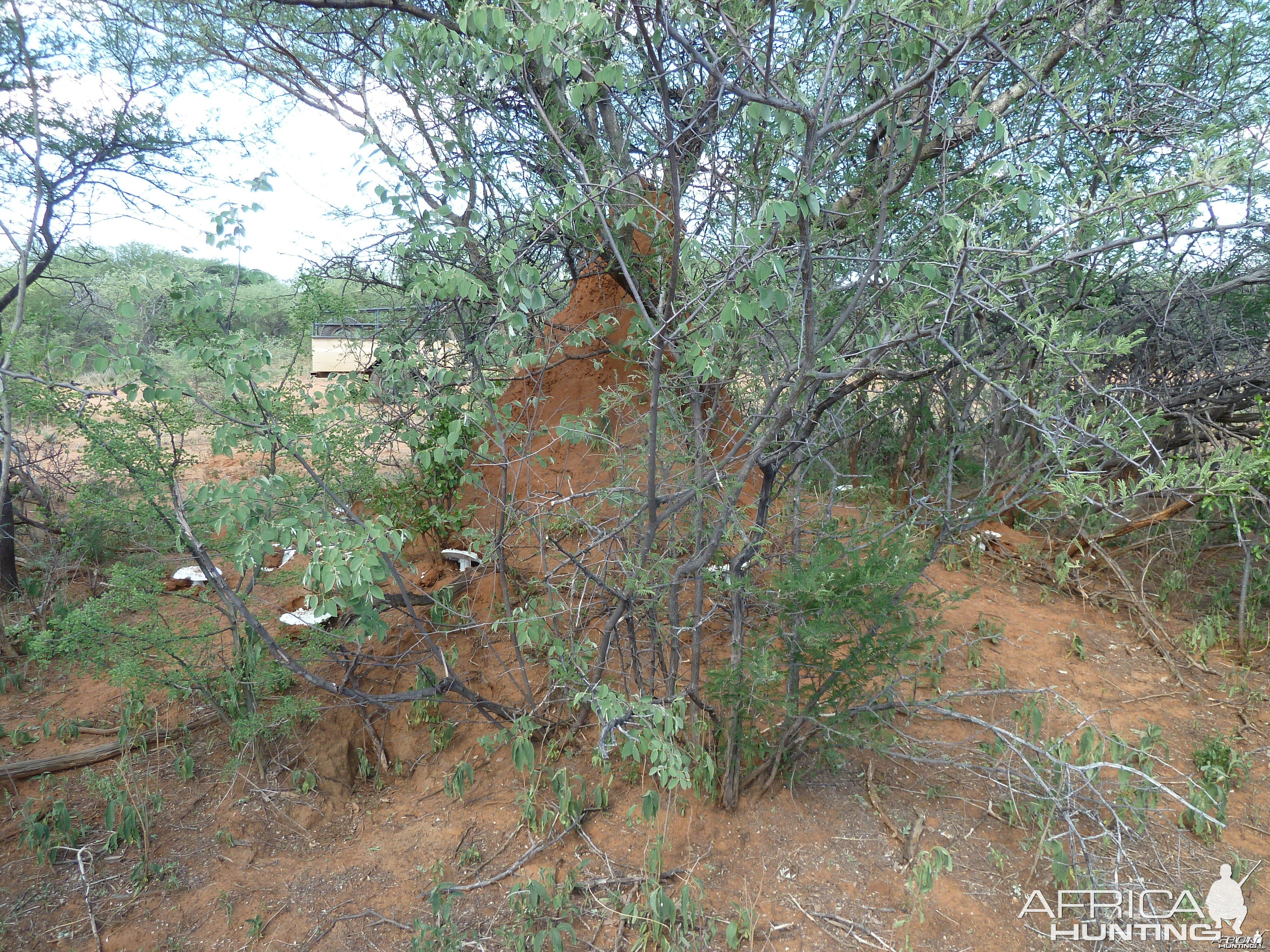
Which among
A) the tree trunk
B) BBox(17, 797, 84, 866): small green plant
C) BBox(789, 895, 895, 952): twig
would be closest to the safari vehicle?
the tree trunk

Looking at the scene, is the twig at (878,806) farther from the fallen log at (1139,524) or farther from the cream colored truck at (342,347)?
the cream colored truck at (342,347)

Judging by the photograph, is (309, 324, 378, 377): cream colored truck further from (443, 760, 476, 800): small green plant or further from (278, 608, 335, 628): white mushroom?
(443, 760, 476, 800): small green plant

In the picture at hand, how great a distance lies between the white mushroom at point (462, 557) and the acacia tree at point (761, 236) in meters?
0.23

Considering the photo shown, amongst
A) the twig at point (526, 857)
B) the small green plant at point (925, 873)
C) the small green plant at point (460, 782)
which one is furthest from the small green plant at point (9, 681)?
the small green plant at point (925, 873)

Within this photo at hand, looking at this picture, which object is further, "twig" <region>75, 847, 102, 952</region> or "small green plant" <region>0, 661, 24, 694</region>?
"small green plant" <region>0, 661, 24, 694</region>

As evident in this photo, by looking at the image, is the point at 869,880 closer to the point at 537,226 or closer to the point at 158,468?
the point at 537,226

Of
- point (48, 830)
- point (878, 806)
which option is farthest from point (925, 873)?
point (48, 830)

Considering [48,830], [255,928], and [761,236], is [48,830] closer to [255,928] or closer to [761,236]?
[255,928]

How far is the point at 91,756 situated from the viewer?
10.3 feet

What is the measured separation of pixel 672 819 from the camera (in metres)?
2.78

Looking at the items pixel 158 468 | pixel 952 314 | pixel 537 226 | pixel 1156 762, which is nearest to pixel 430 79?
pixel 537 226

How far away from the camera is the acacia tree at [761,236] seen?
184 cm

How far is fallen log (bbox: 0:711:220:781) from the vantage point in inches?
120

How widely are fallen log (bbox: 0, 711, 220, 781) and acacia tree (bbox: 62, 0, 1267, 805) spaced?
5.00 ft
